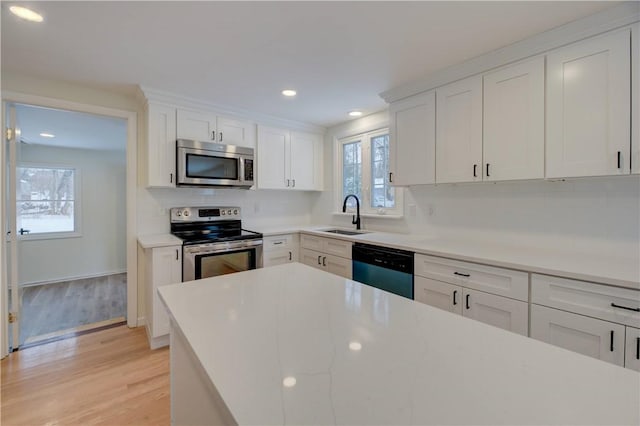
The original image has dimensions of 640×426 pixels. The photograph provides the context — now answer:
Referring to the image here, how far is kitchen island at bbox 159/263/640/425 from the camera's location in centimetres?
53

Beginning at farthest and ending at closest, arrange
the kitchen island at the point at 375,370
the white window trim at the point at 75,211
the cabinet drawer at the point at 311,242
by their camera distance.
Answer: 1. the white window trim at the point at 75,211
2. the cabinet drawer at the point at 311,242
3. the kitchen island at the point at 375,370

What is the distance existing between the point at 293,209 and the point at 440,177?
7.22ft

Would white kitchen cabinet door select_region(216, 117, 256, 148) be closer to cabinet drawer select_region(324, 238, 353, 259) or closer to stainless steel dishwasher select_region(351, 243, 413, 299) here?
cabinet drawer select_region(324, 238, 353, 259)

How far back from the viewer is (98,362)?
2338 millimetres

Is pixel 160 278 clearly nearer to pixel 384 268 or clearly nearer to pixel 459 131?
pixel 384 268

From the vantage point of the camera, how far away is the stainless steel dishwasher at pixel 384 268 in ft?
7.63

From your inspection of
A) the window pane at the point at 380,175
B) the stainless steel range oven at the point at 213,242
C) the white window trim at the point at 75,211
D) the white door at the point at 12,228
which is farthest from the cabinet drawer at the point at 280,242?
the white window trim at the point at 75,211

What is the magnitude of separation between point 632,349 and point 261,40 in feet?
8.42

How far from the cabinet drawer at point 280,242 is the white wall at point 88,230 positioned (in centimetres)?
370

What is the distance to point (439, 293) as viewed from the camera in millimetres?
2125

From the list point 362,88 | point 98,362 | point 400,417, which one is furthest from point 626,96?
point 98,362

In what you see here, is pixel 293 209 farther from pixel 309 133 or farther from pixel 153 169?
pixel 153 169

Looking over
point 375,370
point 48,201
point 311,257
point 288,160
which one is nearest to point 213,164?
point 288,160

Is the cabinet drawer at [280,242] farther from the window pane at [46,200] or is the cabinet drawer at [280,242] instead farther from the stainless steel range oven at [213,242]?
the window pane at [46,200]
